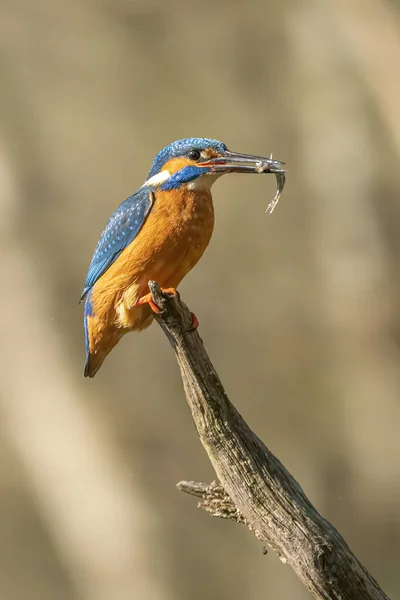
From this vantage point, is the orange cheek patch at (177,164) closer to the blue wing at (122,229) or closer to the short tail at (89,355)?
the blue wing at (122,229)

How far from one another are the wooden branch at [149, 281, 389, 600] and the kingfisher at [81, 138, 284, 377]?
21 cm

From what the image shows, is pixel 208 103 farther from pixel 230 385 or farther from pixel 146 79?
pixel 230 385

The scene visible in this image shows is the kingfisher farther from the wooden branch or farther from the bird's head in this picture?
the wooden branch

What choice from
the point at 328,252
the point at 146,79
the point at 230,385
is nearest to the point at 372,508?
the point at 230,385

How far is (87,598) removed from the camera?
585 centimetres

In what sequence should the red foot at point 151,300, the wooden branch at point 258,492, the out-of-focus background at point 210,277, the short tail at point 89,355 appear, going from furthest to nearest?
the out-of-focus background at point 210,277
the short tail at point 89,355
the red foot at point 151,300
the wooden branch at point 258,492

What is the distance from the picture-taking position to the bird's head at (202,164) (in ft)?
8.20

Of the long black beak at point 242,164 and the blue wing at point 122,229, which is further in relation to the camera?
the blue wing at point 122,229

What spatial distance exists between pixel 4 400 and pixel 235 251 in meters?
2.06

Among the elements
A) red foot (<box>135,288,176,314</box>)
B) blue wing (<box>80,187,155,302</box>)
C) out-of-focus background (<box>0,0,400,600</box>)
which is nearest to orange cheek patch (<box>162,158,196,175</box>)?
blue wing (<box>80,187,155,302</box>)

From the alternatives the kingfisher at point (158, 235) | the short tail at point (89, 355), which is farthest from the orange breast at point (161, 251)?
the short tail at point (89, 355)

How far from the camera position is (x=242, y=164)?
8.23ft

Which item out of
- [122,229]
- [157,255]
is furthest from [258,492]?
[122,229]

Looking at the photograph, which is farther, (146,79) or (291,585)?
(146,79)
